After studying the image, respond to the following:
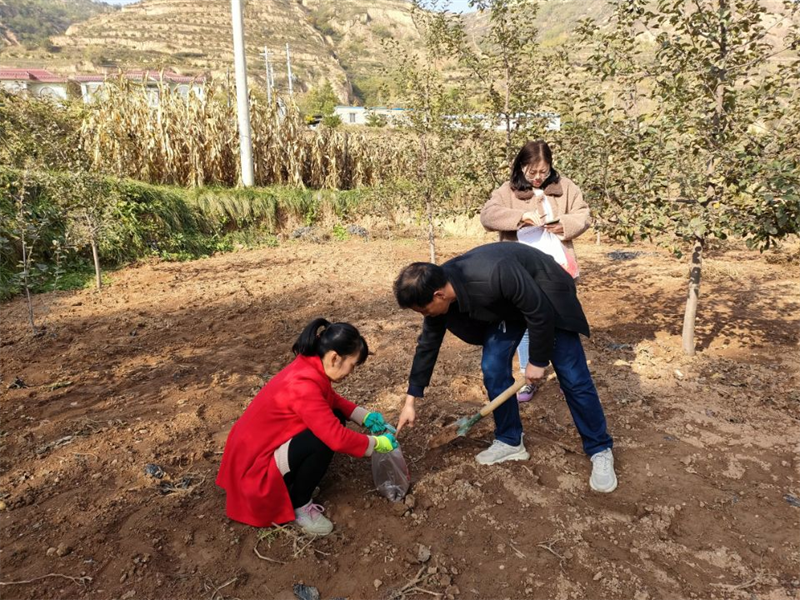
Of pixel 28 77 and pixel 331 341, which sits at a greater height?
pixel 28 77

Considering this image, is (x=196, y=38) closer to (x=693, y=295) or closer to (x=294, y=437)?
(x=693, y=295)

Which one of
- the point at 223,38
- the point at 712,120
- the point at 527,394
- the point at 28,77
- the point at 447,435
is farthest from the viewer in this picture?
the point at 223,38

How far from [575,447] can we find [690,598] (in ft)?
3.45

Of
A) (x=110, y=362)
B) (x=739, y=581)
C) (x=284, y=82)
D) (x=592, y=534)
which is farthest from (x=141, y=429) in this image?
(x=284, y=82)

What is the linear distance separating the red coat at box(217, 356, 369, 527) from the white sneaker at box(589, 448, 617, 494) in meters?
1.25

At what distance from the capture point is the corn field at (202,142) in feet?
33.9

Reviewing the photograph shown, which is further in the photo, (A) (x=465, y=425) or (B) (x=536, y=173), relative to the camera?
(B) (x=536, y=173)

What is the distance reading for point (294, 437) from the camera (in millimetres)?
2184

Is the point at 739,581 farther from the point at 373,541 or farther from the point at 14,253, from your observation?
the point at 14,253

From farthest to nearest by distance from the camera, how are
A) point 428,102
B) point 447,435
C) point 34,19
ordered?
point 34,19 < point 428,102 < point 447,435

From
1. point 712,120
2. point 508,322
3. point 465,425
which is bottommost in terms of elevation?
point 465,425

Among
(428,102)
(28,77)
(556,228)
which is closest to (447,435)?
(556,228)

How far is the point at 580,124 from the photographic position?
4.21m

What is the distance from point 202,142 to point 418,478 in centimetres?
1041
